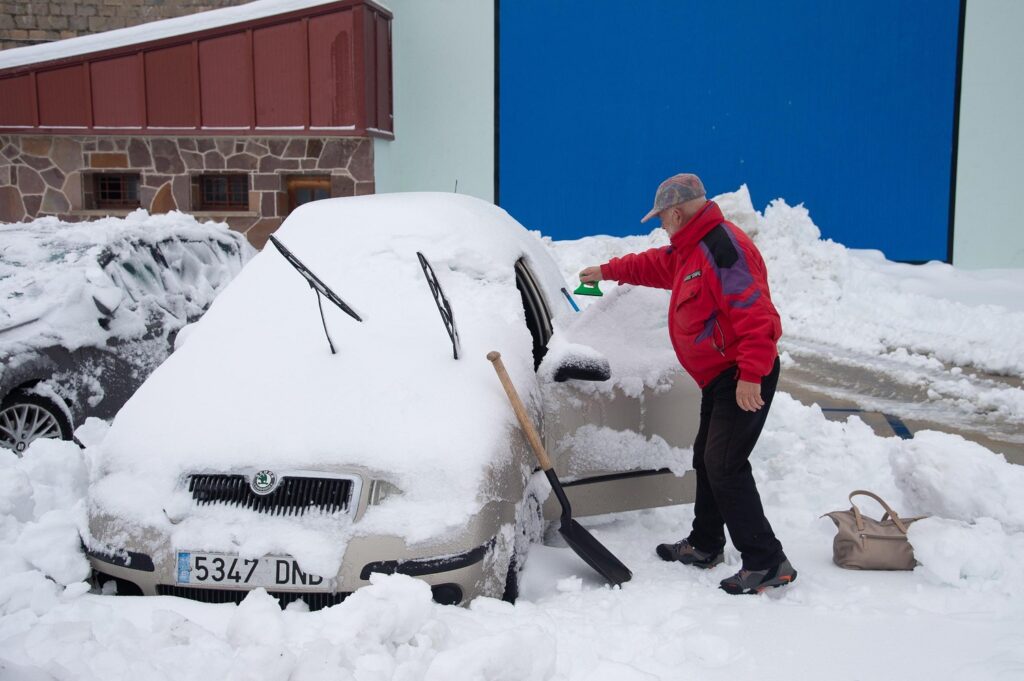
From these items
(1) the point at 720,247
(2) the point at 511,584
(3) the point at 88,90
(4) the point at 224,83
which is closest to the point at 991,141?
(4) the point at 224,83

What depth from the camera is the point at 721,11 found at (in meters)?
14.9

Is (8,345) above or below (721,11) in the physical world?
below

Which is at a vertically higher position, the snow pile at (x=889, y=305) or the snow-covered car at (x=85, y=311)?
the snow-covered car at (x=85, y=311)

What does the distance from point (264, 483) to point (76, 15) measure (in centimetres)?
1607

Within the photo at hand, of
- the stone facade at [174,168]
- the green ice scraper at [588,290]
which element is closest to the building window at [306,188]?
the stone facade at [174,168]

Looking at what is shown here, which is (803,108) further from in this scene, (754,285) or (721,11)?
(754,285)

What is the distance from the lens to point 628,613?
3.24 metres

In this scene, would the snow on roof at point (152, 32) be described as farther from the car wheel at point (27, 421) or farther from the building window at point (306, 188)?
the car wheel at point (27, 421)

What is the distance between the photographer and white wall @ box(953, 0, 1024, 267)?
47.6 feet

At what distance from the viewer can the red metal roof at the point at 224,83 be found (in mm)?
14227

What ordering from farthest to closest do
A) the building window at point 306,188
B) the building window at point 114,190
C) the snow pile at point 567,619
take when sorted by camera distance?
the building window at point 114,190 → the building window at point 306,188 → the snow pile at point 567,619

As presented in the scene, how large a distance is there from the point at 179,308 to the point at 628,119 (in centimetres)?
1036

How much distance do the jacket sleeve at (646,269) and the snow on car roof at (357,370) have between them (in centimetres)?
50

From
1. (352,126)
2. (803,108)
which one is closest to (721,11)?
(803,108)
